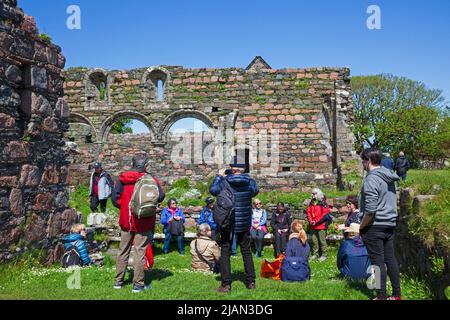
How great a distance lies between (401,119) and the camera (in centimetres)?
3375

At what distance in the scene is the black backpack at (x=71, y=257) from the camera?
7090 mm

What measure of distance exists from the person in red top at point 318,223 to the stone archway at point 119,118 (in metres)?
Result: 10.7

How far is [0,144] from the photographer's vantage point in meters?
6.28

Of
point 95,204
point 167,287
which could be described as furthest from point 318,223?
point 95,204

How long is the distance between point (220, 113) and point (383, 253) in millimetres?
14134

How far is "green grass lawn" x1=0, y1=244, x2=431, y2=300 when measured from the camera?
16.7ft

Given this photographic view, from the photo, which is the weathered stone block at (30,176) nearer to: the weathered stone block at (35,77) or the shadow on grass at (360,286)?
the weathered stone block at (35,77)

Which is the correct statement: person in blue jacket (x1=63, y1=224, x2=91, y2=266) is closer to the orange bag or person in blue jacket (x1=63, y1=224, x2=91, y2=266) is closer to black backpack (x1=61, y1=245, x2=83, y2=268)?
black backpack (x1=61, y1=245, x2=83, y2=268)

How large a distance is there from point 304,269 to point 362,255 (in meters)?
0.92

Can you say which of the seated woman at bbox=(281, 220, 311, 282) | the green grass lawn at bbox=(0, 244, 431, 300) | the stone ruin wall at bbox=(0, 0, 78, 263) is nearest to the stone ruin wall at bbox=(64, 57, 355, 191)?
the seated woman at bbox=(281, 220, 311, 282)

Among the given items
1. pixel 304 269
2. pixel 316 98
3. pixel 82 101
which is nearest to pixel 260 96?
pixel 316 98

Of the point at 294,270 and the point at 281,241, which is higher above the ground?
the point at 294,270

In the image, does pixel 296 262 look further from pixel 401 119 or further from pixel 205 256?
pixel 401 119

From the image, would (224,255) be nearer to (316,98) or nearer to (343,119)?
(343,119)
